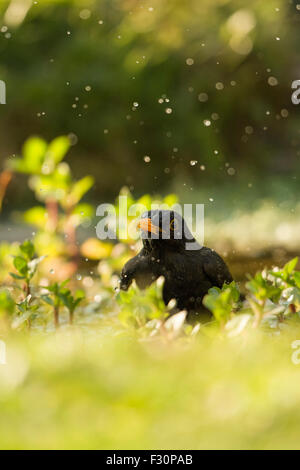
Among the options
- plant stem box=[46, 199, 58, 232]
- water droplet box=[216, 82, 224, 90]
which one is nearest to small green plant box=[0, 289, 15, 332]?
plant stem box=[46, 199, 58, 232]

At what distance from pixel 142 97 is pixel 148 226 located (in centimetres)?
541

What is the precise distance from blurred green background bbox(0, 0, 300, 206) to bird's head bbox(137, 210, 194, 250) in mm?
4754

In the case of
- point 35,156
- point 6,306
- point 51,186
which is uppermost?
point 35,156

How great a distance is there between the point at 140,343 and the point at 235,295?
0.38 m

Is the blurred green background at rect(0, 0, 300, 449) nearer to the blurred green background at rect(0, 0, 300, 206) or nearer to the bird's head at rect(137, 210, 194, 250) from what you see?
the blurred green background at rect(0, 0, 300, 206)

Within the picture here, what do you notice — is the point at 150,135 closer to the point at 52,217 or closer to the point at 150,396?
the point at 52,217

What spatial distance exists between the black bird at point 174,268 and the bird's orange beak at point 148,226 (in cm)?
4

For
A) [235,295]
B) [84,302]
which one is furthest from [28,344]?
[84,302]

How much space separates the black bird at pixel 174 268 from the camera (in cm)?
276

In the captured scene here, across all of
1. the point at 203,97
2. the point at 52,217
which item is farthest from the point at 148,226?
the point at 203,97

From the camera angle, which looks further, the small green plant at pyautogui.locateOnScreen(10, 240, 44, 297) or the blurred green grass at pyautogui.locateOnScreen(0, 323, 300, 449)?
the small green plant at pyautogui.locateOnScreen(10, 240, 44, 297)

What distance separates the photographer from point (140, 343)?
2053 mm

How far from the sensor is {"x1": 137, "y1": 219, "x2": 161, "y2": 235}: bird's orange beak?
2.65 meters

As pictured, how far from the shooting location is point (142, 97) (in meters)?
7.87
